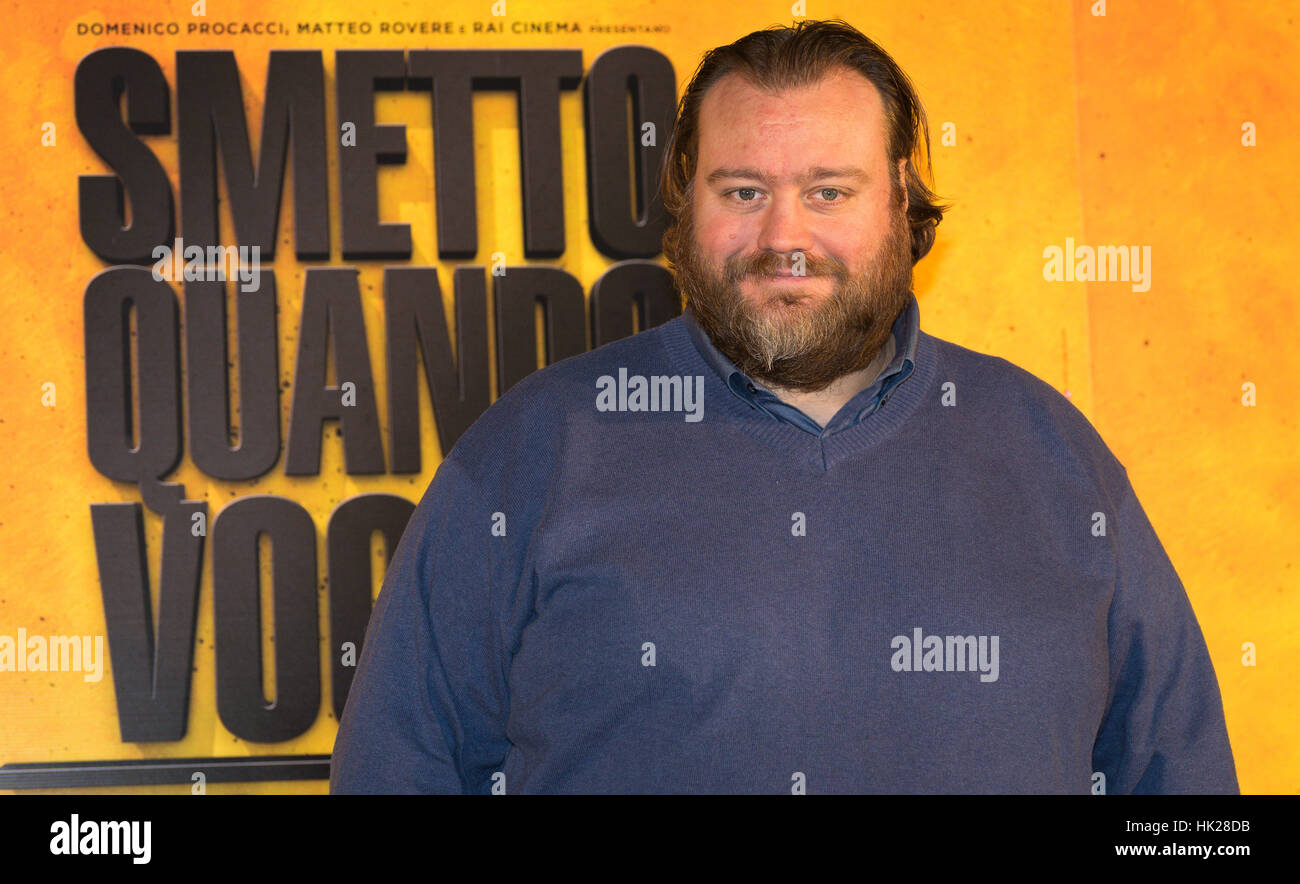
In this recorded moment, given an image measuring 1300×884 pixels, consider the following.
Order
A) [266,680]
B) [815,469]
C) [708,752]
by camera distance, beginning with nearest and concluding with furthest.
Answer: [708,752]
[815,469]
[266,680]

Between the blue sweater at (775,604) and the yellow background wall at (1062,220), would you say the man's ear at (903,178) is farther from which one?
the yellow background wall at (1062,220)

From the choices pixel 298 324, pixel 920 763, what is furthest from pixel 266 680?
pixel 920 763

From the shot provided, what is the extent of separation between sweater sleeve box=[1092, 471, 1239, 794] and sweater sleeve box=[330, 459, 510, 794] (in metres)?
0.84

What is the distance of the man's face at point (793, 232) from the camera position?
1511mm

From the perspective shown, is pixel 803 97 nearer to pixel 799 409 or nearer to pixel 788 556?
pixel 799 409

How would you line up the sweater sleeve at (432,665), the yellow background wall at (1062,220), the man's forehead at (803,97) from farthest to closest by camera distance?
the yellow background wall at (1062,220), the man's forehead at (803,97), the sweater sleeve at (432,665)

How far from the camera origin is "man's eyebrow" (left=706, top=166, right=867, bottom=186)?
1506 millimetres

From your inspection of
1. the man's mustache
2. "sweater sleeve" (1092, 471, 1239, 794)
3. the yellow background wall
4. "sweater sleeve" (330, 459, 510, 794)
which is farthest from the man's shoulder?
the yellow background wall

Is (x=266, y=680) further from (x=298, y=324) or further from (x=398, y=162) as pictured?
(x=398, y=162)

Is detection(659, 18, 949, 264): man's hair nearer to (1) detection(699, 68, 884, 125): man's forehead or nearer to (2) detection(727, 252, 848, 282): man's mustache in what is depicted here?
(1) detection(699, 68, 884, 125): man's forehead

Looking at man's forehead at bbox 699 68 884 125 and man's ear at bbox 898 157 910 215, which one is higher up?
man's forehead at bbox 699 68 884 125

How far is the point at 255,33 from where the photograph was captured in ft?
7.73

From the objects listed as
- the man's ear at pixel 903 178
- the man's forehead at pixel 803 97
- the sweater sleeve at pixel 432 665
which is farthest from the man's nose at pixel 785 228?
the sweater sleeve at pixel 432 665

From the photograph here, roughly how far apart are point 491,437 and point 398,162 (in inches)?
42.5
